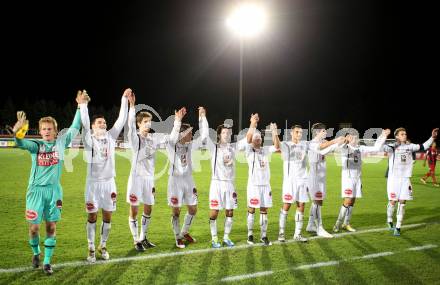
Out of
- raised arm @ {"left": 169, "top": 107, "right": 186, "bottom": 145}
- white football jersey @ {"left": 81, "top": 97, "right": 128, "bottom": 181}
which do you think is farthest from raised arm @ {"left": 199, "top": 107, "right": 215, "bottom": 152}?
white football jersey @ {"left": 81, "top": 97, "right": 128, "bottom": 181}

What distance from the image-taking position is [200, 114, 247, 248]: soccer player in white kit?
7.50 metres

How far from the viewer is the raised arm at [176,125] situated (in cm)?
707

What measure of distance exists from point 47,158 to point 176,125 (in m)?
2.18

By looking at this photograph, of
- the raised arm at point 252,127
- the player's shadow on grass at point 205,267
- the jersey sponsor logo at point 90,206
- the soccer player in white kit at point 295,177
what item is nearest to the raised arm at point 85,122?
the jersey sponsor logo at point 90,206

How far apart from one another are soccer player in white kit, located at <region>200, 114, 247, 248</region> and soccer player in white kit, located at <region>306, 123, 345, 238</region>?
1.88 meters

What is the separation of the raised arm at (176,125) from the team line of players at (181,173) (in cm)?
1

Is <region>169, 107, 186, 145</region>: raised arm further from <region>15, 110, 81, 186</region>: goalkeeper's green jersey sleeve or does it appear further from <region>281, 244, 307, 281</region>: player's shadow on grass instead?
<region>281, 244, 307, 281</region>: player's shadow on grass

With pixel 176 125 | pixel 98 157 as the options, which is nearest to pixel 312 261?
pixel 176 125

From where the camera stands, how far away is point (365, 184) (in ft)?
59.9

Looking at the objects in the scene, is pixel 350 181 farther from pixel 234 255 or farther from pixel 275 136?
pixel 234 255

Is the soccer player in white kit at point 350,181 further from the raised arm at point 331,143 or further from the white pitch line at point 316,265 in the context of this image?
the white pitch line at point 316,265

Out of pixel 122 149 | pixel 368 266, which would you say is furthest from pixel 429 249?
pixel 122 149

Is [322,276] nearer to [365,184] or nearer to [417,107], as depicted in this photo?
[365,184]

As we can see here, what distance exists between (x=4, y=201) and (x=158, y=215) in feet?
16.2
